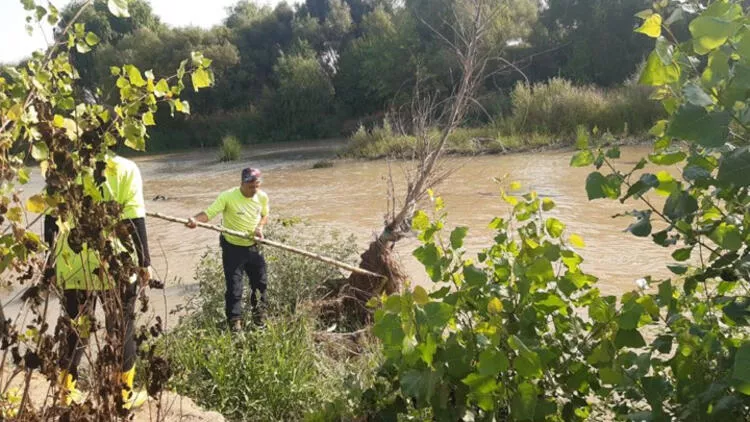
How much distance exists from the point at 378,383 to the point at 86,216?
1273 mm

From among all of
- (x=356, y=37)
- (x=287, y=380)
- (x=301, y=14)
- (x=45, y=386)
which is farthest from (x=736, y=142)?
(x=301, y=14)

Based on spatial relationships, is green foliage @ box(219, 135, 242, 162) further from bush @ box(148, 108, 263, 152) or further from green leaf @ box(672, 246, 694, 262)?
green leaf @ box(672, 246, 694, 262)

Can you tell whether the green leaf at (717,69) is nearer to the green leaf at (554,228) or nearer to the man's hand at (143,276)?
the green leaf at (554,228)

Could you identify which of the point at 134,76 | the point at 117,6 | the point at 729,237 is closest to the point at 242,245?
the point at 134,76

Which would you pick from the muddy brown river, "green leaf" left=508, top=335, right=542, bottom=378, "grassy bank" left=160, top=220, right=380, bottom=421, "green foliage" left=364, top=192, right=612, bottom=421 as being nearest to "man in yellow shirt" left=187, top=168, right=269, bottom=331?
Answer: "grassy bank" left=160, top=220, right=380, bottom=421

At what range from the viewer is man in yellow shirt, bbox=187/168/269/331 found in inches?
206

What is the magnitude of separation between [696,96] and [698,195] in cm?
61

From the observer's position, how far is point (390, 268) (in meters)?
5.36

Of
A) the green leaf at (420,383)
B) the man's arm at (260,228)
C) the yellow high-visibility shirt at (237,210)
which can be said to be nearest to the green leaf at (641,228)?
the green leaf at (420,383)

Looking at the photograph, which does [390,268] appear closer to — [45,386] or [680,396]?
[45,386]

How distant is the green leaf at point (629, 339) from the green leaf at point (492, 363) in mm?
347

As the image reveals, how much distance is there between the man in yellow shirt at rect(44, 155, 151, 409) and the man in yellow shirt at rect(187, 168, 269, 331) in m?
1.65

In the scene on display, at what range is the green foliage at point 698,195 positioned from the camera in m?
1.31

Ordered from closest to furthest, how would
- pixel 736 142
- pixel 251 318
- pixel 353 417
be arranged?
pixel 736 142, pixel 353 417, pixel 251 318
